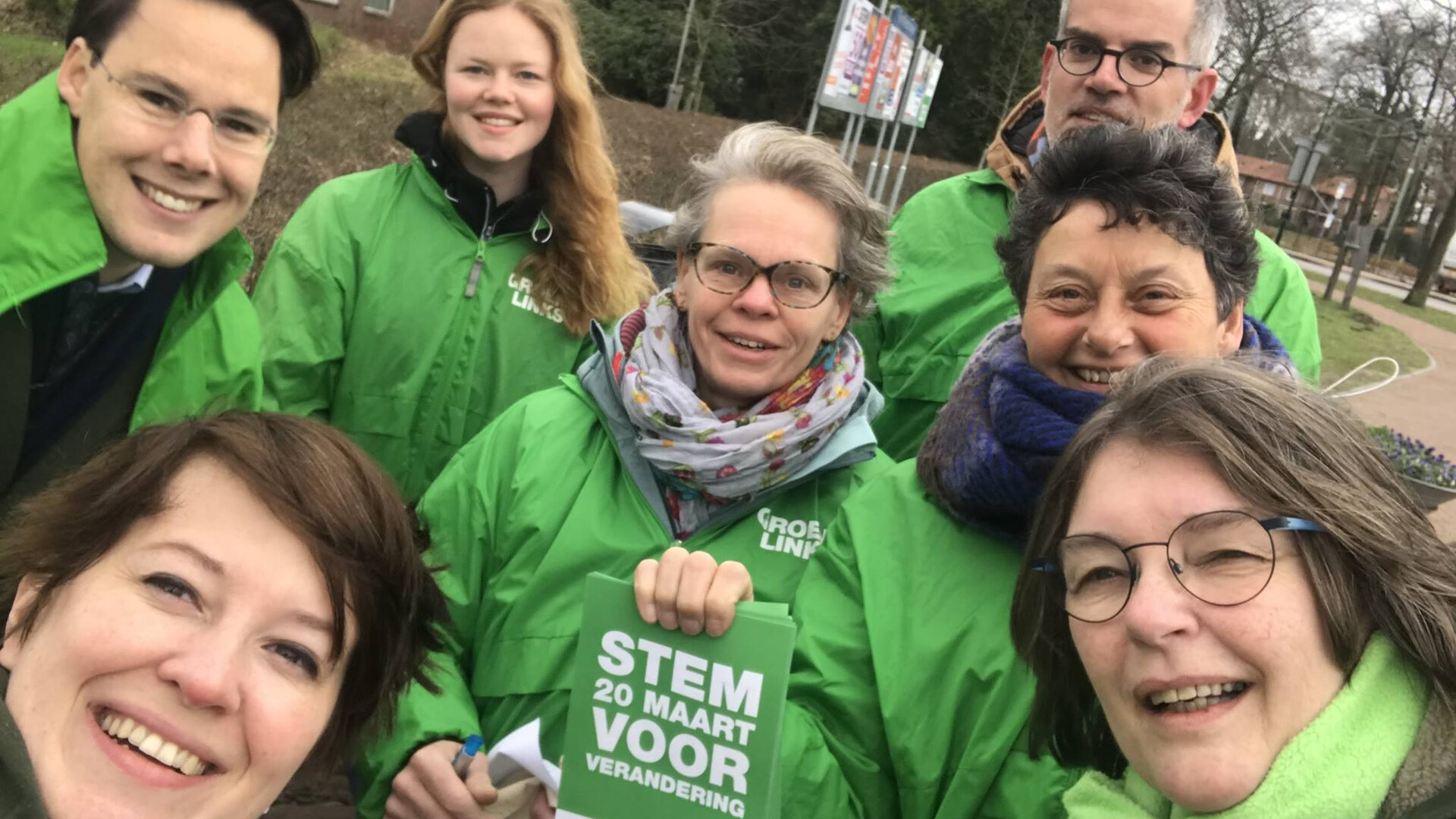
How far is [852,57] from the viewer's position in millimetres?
11336

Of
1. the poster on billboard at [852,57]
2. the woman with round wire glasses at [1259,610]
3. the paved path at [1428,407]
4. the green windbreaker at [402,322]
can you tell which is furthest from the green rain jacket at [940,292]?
the poster on billboard at [852,57]

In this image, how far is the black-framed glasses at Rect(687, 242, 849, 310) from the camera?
2791mm

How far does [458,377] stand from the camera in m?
3.78

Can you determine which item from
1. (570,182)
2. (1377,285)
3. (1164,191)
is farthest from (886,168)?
(1377,285)

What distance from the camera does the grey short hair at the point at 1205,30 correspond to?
3.14 metres

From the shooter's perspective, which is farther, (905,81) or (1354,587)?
(905,81)

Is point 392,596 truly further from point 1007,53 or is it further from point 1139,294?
point 1007,53

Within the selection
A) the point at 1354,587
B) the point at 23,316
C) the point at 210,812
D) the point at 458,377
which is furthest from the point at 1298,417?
the point at 458,377

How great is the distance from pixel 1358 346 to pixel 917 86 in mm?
9188

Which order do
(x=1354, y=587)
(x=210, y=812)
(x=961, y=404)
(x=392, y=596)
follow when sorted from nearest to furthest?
1. (x=1354, y=587)
2. (x=210, y=812)
3. (x=392, y=596)
4. (x=961, y=404)

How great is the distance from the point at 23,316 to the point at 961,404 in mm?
1917

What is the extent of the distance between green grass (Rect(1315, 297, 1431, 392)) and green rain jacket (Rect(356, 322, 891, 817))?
43.6ft

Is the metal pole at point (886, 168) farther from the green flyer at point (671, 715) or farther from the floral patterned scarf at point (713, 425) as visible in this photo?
the green flyer at point (671, 715)

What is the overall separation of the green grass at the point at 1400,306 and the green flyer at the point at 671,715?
29.7 m
